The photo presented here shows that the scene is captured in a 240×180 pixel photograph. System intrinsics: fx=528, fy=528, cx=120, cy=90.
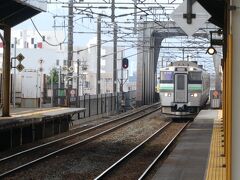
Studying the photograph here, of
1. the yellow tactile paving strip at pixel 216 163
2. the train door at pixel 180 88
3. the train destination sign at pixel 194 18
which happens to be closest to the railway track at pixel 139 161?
the yellow tactile paving strip at pixel 216 163

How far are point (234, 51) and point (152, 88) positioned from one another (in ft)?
148

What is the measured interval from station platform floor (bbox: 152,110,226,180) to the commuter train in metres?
7.91

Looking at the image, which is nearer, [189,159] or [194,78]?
[189,159]

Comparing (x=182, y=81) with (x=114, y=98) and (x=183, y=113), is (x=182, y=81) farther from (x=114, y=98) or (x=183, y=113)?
(x=114, y=98)

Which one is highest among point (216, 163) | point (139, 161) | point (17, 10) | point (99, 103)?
point (17, 10)

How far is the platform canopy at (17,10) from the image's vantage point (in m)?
17.8

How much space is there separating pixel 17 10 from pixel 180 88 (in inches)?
430

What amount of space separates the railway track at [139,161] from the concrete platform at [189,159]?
0.53 metres

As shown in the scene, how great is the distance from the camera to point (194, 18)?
7266 millimetres

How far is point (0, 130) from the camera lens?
15.4 m

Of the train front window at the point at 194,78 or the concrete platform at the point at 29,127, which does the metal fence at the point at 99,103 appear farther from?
the concrete platform at the point at 29,127

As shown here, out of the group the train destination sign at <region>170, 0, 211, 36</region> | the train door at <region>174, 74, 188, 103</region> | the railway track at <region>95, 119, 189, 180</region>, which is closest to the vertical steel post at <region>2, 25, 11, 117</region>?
the railway track at <region>95, 119, 189, 180</region>

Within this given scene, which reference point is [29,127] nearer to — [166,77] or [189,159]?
[189,159]

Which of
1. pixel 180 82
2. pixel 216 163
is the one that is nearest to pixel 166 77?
pixel 180 82
